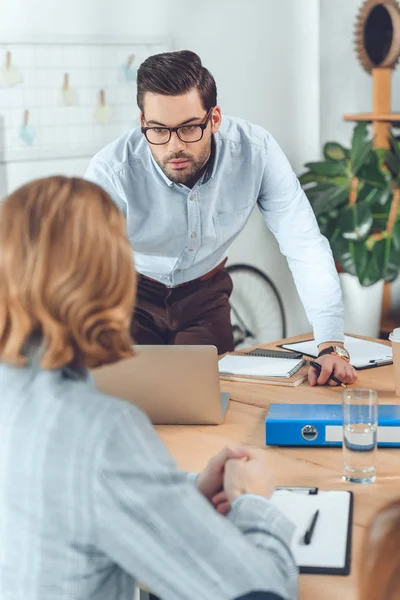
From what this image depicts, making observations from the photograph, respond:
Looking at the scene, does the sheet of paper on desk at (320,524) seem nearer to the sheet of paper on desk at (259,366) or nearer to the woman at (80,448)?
the woman at (80,448)

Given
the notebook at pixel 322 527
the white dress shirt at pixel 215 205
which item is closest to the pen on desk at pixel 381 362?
the white dress shirt at pixel 215 205

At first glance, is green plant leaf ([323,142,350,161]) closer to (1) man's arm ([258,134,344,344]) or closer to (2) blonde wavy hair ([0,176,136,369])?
→ (1) man's arm ([258,134,344,344])

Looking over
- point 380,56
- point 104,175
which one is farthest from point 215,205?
point 380,56

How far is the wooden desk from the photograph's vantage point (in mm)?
1162

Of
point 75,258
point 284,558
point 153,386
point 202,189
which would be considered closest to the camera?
point 75,258

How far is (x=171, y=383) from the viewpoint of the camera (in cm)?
175

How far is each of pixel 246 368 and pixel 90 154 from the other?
1806 mm

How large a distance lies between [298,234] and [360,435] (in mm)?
1068

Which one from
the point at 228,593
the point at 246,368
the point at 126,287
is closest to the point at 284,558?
the point at 228,593

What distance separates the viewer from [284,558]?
3.40 ft

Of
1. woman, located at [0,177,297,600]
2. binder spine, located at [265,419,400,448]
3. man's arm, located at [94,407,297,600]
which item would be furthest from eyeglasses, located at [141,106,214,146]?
man's arm, located at [94,407,297,600]

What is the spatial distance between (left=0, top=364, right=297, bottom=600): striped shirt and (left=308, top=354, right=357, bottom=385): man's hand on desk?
1.03 metres

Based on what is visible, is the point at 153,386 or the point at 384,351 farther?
the point at 384,351

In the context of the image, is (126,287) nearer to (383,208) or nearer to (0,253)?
(0,253)
